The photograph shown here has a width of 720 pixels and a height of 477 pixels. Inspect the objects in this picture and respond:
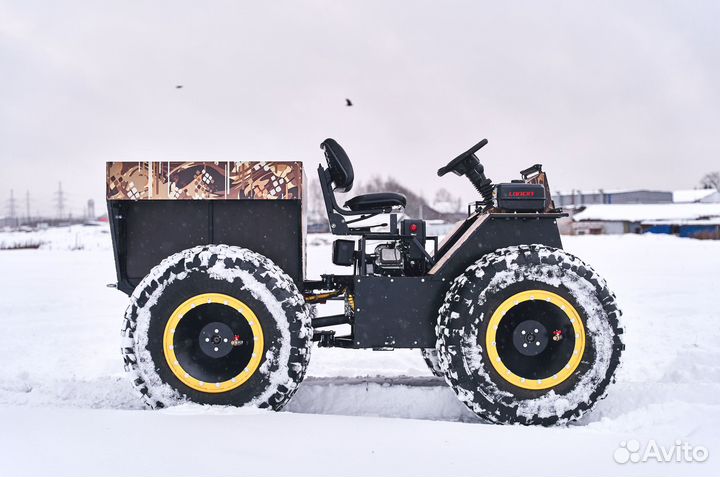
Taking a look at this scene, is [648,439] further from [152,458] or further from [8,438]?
[8,438]

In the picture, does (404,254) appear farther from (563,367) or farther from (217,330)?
(217,330)

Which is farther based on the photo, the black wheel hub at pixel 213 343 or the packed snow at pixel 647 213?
the packed snow at pixel 647 213

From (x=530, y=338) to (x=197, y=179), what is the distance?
234cm

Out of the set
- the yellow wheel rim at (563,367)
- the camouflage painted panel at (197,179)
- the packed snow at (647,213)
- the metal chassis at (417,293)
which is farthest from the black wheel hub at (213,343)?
the packed snow at (647,213)

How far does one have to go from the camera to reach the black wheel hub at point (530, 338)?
353cm

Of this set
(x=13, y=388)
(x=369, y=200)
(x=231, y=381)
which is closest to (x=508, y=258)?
(x=369, y=200)

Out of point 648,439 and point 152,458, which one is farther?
point 648,439

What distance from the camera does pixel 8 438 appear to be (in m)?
2.87

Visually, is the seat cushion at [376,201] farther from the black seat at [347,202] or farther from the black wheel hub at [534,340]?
the black wheel hub at [534,340]

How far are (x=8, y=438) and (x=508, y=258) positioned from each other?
2879 millimetres

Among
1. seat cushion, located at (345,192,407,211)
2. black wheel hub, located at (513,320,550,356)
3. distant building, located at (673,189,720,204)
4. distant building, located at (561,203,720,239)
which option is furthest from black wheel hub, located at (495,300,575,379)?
distant building, located at (673,189,720,204)

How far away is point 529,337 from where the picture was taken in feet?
11.6

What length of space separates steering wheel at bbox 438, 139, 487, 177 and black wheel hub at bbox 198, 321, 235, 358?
2.00m

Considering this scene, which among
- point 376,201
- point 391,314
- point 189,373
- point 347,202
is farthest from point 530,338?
point 189,373
